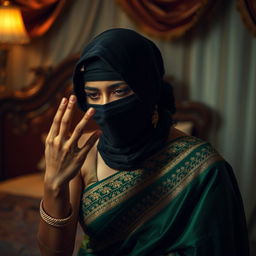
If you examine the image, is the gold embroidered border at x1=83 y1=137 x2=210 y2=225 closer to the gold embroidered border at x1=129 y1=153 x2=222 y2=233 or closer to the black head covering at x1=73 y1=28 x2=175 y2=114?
the gold embroidered border at x1=129 y1=153 x2=222 y2=233

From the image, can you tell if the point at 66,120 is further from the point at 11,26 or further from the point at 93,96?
the point at 11,26

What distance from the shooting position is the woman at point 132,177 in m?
1.15

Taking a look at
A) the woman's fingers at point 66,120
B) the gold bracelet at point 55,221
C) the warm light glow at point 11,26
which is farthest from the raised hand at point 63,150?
the warm light glow at point 11,26

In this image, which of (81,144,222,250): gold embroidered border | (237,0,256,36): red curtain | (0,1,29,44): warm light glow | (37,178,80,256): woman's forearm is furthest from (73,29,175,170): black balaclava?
(0,1,29,44): warm light glow

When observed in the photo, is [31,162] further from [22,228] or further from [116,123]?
[116,123]

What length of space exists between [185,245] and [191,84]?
6.44 feet

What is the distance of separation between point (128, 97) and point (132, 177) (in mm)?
236

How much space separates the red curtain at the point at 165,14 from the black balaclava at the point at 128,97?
155 centimetres

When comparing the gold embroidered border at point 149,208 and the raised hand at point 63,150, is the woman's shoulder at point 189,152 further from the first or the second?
the raised hand at point 63,150

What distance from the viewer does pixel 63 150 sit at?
1.09 m

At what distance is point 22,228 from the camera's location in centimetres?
221

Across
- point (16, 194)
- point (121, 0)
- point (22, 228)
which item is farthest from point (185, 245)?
point (121, 0)

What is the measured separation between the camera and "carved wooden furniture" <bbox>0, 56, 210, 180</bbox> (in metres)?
3.23

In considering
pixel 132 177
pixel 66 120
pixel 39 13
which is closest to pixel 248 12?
pixel 39 13
